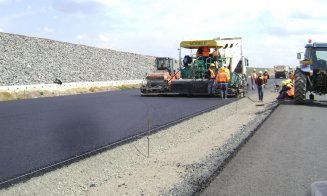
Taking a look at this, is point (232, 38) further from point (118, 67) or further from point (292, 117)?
point (118, 67)

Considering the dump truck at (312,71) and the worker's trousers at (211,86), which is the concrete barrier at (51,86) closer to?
the worker's trousers at (211,86)

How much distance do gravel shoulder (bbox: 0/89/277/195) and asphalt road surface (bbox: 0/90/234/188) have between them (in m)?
0.43

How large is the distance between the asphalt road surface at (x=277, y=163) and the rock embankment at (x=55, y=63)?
19.2 metres

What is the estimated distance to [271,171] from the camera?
6.14 meters

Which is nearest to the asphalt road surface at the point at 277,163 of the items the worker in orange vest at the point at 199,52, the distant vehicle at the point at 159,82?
the worker in orange vest at the point at 199,52

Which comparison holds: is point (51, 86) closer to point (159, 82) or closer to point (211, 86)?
point (159, 82)

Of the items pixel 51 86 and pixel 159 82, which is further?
pixel 51 86

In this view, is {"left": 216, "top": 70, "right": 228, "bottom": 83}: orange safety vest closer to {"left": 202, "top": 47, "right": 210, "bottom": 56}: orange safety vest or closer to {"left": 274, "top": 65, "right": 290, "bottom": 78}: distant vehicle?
{"left": 202, "top": 47, "right": 210, "bottom": 56}: orange safety vest

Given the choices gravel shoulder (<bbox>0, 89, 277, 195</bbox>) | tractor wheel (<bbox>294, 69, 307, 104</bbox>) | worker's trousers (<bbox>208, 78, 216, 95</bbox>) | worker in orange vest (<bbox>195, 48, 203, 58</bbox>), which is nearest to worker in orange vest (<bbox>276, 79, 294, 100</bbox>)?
tractor wheel (<bbox>294, 69, 307, 104</bbox>)

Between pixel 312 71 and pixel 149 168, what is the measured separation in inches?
469

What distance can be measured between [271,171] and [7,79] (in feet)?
72.8

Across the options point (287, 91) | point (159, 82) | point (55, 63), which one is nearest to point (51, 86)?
point (159, 82)

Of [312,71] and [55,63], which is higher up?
[55,63]

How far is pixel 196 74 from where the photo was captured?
22.0 m
